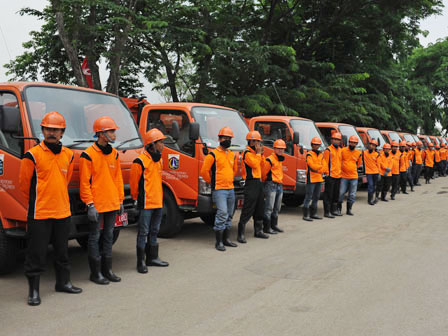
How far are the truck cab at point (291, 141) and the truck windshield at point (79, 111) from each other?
4865mm

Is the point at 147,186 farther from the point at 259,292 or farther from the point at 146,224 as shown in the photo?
the point at 259,292

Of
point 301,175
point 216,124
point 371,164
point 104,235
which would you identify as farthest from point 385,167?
point 104,235

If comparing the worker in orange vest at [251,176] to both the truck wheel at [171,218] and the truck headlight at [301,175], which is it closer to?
the truck wheel at [171,218]

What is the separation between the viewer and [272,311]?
4582mm

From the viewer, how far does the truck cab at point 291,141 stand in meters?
11.0

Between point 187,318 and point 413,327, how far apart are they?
2.05 m

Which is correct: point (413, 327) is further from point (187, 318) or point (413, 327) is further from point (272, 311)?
point (187, 318)

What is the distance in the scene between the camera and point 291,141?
11.1 m

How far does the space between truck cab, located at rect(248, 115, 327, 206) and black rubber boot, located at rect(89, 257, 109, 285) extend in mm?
6110

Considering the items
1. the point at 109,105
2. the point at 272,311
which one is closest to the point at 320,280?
the point at 272,311

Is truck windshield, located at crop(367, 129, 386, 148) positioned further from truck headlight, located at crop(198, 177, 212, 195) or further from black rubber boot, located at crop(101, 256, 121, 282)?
black rubber boot, located at crop(101, 256, 121, 282)

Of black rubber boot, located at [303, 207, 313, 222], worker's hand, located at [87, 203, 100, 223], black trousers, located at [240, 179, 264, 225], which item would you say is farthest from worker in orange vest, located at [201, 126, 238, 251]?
black rubber boot, located at [303, 207, 313, 222]

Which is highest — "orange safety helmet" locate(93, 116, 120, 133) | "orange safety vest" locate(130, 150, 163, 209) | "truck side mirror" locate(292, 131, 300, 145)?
"orange safety helmet" locate(93, 116, 120, 133)

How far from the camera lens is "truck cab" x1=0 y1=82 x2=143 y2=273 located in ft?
17.7
